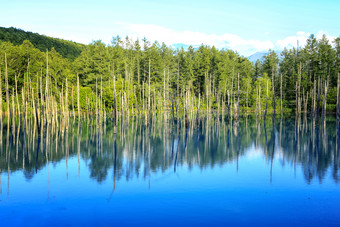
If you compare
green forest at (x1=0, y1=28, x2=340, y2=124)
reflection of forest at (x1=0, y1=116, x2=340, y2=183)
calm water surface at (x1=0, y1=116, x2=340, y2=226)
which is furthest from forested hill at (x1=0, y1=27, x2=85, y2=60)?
calm water surface at (x1=0, y1=116, x2=340, y2=226)

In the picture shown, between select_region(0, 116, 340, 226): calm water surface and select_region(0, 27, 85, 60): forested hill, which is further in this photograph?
select_region(0, 27, 85, 60): forested hill

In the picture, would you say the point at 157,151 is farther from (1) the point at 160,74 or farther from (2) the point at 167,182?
(1) the point at 160,74

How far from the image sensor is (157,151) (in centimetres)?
2431

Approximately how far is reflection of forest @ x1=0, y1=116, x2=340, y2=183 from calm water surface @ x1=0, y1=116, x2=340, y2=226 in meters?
0.07

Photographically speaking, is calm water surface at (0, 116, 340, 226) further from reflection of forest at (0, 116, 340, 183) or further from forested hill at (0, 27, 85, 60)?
forested hill at (0, 27, 85, 60)

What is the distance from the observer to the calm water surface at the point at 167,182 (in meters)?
12.1

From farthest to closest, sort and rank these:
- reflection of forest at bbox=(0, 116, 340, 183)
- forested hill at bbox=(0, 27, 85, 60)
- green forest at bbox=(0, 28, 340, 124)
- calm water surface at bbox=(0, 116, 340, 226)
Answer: forested hill at bbox=(0, 27, 85, 60)
green forest at bbox=(0, 28, 340, 124)
reflection of forest at bbox=(0, 116, 340, 183)
calm water surface at bbox=(0, 116, 340, 226)

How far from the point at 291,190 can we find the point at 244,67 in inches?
2872

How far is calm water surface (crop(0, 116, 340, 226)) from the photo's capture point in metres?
12.1

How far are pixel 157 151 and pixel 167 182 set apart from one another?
25.6 feet

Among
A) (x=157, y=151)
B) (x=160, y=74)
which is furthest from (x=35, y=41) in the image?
(x=157, y=151)

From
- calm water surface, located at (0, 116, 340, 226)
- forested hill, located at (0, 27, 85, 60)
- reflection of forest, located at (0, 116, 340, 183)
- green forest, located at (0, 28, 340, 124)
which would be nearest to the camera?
calm water surface, located at (0, 116, 340, 226)

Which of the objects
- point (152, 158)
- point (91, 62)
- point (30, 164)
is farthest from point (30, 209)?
point (91, 62)

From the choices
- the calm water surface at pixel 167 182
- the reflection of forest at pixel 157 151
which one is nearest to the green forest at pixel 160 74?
the reflection of forest at pixel 157 151
